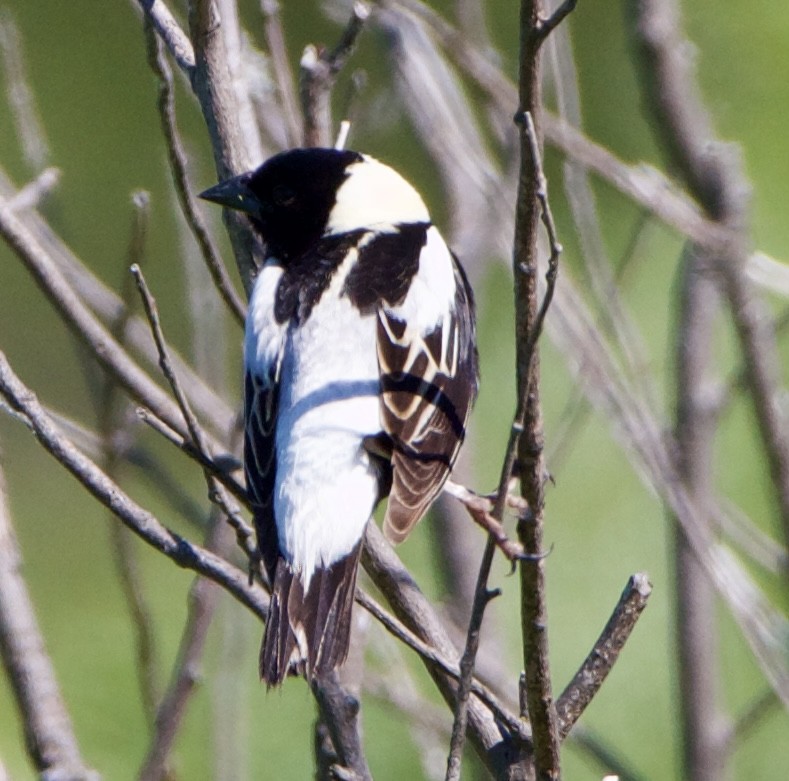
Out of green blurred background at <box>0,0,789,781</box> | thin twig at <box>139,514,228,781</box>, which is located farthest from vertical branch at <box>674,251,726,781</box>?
green blurred background at <box>0,0,789,781</box>

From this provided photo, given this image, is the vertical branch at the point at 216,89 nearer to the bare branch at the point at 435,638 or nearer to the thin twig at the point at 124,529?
the thin twig at the point at 124,529

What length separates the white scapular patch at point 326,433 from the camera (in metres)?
1.83

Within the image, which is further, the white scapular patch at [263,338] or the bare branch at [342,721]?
the white scapular patch at [263,338]

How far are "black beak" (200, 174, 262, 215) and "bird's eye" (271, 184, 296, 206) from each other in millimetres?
108

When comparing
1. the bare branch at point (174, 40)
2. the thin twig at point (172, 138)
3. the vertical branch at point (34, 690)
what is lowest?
the vertical branch at point (34, 690)

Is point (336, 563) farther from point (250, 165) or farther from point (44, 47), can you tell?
point (44, 47)

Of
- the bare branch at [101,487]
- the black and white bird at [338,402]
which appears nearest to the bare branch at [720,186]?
the black and white bird at [338,402]

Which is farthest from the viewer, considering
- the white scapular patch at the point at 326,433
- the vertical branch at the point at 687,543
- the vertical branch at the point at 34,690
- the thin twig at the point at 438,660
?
the vertical branch at the point at 687,543

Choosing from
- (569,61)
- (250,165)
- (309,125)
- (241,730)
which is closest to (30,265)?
(250,165)

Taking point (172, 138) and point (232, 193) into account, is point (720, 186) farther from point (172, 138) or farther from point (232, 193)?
point (172, 138)

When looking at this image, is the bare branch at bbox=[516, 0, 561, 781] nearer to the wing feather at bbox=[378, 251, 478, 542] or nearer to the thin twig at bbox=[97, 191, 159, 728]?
the wing feather at bbox=[378, 251, 478, 542]

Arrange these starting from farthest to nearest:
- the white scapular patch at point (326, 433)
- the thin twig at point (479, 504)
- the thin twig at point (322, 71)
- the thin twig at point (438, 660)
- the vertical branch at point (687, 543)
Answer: the vertical branch at point (687, 543), the thin twig at point (322, 71), the white scapular patch at point (326, 433), the thin twig at point (479, 504), the thin twig at point (438, 660)

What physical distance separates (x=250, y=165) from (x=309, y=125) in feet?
0.46

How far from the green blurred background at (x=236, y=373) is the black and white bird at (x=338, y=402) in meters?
2.97
